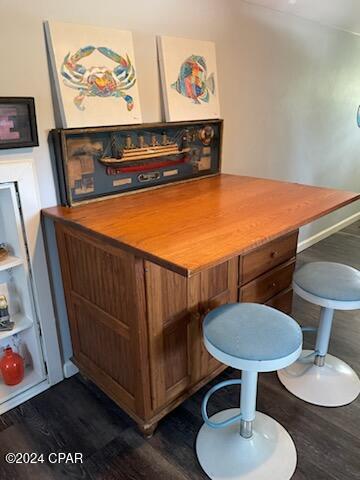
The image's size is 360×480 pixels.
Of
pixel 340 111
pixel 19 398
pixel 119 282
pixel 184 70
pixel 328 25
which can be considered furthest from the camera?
pixel 340 111

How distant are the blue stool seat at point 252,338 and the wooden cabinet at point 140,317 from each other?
0.18 meters

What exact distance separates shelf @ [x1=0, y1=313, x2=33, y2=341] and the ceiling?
2171 mm

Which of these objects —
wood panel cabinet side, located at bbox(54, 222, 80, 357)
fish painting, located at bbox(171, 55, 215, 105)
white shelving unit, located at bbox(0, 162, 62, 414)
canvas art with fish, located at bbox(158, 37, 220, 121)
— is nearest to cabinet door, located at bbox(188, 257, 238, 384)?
wood panel cabinet side, located at bbox(54, 222, 80, 357)

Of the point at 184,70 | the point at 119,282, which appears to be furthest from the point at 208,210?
the point at 184,70

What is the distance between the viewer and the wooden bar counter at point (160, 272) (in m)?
1.29

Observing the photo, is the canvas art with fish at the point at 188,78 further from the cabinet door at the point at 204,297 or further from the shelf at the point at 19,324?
the shelf at the point at 19,324

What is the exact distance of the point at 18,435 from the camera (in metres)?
1.62

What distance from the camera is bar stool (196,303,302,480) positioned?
1241 mm

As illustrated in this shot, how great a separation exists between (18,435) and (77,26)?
1.73m

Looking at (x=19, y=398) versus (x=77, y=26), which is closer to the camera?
(x=77, y=26)

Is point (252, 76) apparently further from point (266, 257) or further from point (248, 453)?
point (248, 453)

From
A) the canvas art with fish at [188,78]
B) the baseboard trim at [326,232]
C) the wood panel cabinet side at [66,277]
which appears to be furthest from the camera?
the baseboard trim at [326,232]

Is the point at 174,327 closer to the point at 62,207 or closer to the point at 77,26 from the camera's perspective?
the point at 62,207

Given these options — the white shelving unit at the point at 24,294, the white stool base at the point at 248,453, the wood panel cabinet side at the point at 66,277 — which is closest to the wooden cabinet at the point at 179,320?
the white stool base at the point at 248,453
